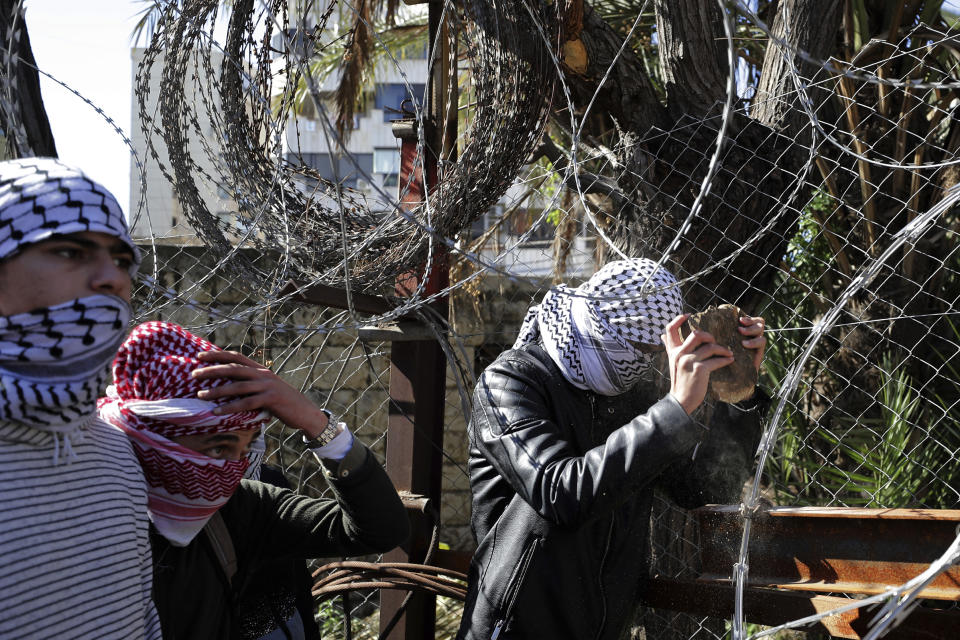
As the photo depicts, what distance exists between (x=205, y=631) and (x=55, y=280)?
74 centimetres

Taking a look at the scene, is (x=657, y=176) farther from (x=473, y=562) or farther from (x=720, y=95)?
(x=473, y=562)

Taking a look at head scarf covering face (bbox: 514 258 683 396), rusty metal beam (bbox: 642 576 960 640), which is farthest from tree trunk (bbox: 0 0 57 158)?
rusty metal beam (bbox: 642 576 960 640)

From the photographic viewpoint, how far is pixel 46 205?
4.15 ft

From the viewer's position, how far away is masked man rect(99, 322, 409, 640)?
4.95 feet

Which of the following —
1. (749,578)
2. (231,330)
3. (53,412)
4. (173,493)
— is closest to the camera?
(53,412)

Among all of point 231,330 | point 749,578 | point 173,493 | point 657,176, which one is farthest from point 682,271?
point 231,330

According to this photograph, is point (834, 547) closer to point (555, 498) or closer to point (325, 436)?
point (555, 498)

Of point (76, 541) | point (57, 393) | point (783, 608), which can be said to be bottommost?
point (783, 608)

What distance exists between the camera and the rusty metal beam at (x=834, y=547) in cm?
210

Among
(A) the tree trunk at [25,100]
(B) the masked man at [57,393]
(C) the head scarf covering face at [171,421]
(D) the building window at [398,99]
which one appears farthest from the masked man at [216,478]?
(A) the tree trunk at [25,100]

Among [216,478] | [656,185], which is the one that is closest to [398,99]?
[656,185]

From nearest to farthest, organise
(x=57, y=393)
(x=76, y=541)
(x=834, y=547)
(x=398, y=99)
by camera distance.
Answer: (x=57, y=393)
(x=76, y=541)
(x=834, y=547)
(x=398, y=99)

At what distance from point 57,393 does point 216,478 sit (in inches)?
15.0

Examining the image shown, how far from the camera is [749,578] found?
2.36 m
